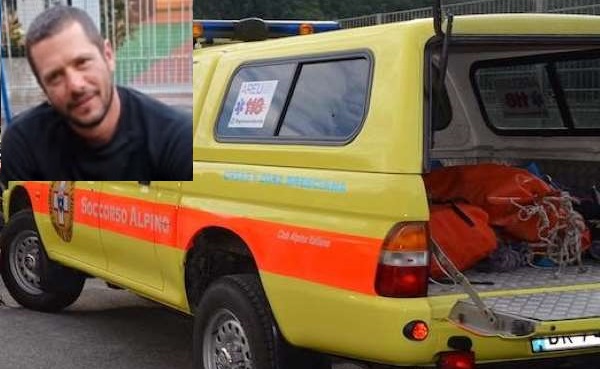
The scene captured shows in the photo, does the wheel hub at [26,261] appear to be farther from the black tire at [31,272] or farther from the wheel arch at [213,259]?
the wheel arch at [213,259]

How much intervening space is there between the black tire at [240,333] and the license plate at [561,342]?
1113 mm

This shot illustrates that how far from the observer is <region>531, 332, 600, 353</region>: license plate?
3932 mm

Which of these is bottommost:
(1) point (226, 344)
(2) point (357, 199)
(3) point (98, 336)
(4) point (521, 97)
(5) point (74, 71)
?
(3) point (98, 336)

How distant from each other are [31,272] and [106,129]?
4.36 m

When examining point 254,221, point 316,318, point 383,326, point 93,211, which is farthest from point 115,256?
point 383,326

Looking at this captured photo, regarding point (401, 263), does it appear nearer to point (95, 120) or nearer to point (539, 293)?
point (539, 293)

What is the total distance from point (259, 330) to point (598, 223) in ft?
6.43

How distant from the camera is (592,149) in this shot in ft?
19.5

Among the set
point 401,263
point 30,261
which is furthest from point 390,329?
point 30,261

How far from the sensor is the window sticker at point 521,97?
624 centimetres

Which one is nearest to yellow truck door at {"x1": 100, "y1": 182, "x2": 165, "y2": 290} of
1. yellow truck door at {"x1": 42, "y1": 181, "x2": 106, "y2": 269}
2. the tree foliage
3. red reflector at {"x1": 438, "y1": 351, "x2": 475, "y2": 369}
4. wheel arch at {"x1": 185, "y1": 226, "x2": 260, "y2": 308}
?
yellow truck door at {"x1": 42, "y1": 181, "x2": 106, "y2": 269}

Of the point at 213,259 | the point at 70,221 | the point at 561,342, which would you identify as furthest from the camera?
the point at 70,221

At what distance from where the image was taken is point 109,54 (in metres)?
3.38

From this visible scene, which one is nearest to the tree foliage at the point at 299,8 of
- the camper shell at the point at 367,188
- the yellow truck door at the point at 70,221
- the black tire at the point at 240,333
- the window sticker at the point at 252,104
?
the yellow truck door at the point at 70,221
